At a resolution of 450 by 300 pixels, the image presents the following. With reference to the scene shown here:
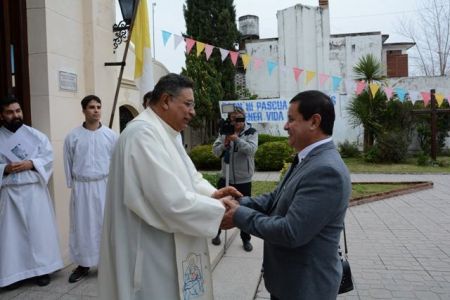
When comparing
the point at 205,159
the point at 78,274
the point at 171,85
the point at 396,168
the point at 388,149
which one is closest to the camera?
the point at 171,85

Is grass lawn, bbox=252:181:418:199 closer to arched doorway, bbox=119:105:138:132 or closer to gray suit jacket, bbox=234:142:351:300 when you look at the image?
arched doorway, bbox=119:105:138:132

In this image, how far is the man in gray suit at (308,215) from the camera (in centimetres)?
185

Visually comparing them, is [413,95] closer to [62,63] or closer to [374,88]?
[374,88]

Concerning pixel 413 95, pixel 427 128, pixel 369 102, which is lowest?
pixel 427 128

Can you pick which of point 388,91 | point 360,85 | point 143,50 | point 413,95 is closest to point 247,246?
point 143,50

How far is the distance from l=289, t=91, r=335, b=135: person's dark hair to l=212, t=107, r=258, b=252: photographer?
315cm

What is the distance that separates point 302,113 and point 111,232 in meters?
1.21

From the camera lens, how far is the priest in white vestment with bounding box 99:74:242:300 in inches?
79.6

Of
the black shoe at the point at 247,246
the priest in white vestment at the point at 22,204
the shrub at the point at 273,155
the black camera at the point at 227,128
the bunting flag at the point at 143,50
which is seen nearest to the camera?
the priest in white vestment at the point at 22,204

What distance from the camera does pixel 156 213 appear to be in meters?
2.05

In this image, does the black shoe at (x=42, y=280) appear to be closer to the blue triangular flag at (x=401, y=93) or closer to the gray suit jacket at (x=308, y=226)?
the gray suit jacket at (x=308, y=226)

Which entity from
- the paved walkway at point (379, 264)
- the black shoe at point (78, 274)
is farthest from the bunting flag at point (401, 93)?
the black shoe at point (78, 274)

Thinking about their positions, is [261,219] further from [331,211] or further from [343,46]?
[343,46]

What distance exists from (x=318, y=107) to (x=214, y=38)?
61.8 feet
